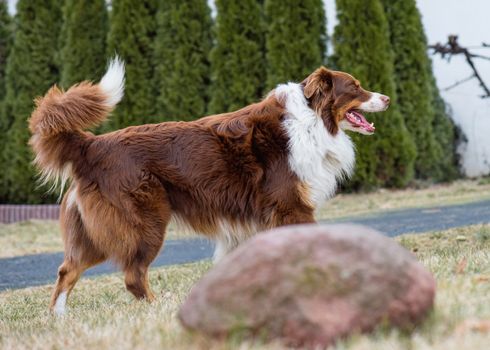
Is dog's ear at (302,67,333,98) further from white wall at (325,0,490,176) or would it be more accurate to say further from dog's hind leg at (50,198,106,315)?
white wall at (325,0,490,176)

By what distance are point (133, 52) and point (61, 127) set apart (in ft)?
27.1

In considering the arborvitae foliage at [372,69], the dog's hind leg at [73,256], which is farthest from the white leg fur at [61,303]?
the arborvitae foliage at [372,69]

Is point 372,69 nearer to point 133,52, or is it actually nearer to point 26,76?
point 133,52

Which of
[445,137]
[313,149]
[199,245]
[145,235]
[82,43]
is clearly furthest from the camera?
[445,137]

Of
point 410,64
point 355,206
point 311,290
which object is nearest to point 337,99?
point 311,290

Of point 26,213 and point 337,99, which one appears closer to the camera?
point 337,99

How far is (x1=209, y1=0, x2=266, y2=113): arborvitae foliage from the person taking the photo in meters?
12.2

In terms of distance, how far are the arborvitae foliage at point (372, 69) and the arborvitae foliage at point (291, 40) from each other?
1.55ft

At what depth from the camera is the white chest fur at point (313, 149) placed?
15.6 feet

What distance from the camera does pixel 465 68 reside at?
1368 cm

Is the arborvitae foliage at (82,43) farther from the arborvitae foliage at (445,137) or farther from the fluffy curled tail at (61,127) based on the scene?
the fluffy curled tail at (61,127)

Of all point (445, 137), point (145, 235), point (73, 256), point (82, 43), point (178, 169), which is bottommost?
point (445, 137)

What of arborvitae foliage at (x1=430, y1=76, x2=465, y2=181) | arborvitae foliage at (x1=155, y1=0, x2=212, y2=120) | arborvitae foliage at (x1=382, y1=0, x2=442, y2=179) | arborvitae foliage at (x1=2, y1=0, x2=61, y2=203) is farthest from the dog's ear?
arborvitae foliage at (x1=430, y1=76, x2=465, y2=181)

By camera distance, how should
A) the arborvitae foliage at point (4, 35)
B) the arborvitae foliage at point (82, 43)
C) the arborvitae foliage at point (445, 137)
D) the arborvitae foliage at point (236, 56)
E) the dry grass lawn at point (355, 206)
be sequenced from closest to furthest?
1. the dry grass lawn at point (355, 206)
2. the arborvitae foliage at point (236, 56)
3. the arborvitae foliage at point (82, 43)
4. the arborvitae foliage at point (4, 35)
5. the arborvitae foliage at point (445, 137)
